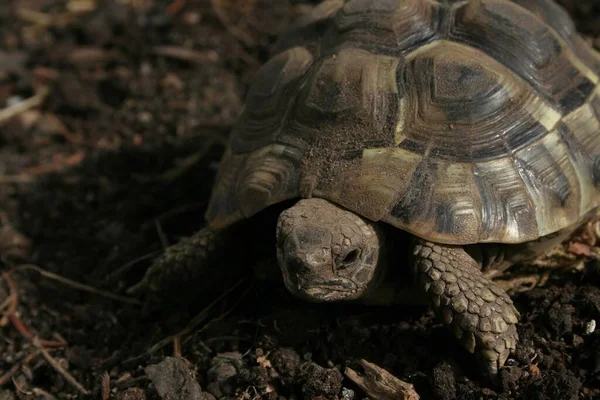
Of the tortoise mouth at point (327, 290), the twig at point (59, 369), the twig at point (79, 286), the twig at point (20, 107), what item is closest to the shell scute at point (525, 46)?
the tortoise mouth at point (327, 290)

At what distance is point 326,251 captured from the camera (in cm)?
255

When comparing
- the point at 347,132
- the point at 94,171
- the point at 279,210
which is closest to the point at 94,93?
the point at 94,171

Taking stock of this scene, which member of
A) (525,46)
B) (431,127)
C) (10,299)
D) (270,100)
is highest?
(525,46)

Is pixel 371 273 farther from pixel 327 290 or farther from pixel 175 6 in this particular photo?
pixel 175 6

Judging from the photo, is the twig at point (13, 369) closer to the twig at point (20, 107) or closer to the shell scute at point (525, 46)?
the twig at point (20, 107)

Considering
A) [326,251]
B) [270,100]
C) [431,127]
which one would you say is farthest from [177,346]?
[431,127]

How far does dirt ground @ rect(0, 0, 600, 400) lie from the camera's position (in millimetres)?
2758

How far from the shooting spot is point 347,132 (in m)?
2.79

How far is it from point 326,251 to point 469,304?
52 cm

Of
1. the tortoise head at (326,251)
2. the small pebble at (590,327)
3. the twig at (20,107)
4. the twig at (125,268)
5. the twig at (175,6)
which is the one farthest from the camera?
the twig at (175,6)

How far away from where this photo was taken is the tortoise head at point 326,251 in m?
2.53

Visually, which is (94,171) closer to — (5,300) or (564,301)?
(5,300)

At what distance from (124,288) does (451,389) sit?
1.57m

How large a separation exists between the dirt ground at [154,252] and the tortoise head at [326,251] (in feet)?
0.90
